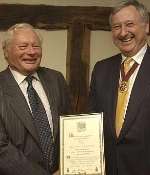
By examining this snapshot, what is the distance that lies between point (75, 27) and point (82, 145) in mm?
1733

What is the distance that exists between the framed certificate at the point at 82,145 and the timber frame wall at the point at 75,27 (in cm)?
146

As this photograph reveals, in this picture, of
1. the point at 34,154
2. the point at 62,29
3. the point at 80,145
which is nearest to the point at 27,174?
the point at 34,154

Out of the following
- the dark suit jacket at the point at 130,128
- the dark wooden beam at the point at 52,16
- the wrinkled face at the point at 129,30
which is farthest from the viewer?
the dark wooden beam at the point at 52,16

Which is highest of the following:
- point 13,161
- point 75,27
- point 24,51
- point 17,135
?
point 75,27

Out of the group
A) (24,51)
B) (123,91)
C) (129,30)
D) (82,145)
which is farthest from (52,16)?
(82,145)

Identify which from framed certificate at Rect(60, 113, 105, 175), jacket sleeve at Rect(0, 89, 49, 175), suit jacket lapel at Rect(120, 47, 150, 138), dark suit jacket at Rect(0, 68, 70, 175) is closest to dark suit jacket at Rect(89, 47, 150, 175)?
suit jacket lapel at Rect(120, 47, 150, 138)

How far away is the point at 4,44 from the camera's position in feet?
9.00

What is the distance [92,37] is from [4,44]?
1.49 meters

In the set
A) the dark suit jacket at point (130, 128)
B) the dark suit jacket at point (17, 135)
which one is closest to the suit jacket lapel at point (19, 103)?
the dark suit jacket at point (17, 135)

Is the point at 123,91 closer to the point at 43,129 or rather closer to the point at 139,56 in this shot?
the point at 139,56

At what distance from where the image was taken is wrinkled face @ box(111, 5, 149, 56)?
2588mm

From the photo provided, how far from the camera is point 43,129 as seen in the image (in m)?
2.60

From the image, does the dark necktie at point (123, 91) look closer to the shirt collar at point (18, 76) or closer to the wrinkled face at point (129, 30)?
the wrinkled face at point (129, 30)

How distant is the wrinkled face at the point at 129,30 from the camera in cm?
259
